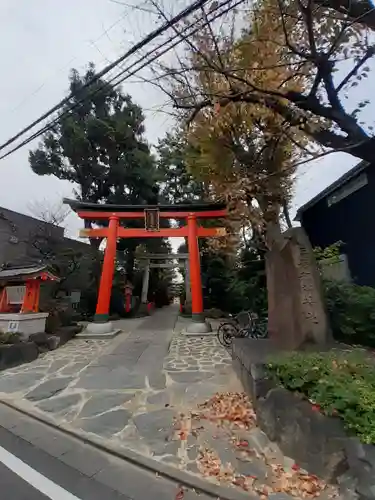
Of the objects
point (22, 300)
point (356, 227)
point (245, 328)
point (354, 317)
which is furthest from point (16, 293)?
point (356, 227)

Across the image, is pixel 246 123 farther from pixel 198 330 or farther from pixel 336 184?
pixel 198 330

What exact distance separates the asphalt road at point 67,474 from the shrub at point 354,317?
15.6ft

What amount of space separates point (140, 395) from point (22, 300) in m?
5.97

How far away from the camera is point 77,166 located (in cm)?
1855

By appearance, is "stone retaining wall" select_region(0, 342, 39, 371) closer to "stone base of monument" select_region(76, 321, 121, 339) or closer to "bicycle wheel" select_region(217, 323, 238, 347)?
"stone base of monument" select_region(76, 321, 121, 339)

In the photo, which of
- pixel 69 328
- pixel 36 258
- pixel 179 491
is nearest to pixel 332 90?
pixel 179 491

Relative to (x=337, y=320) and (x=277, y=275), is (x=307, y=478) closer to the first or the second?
(x=277, y=275)

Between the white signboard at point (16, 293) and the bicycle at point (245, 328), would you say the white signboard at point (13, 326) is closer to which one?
the white signboard at point (16, 293)

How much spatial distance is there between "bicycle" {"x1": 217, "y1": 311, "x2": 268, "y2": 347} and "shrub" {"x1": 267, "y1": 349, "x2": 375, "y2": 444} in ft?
12.4

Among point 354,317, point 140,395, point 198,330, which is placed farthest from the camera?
point 198,330

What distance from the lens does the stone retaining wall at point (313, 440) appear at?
97.3 inches

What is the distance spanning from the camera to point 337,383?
3.07 metres

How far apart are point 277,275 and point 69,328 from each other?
799 centimetres

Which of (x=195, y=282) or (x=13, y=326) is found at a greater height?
(x=195, y=282)
